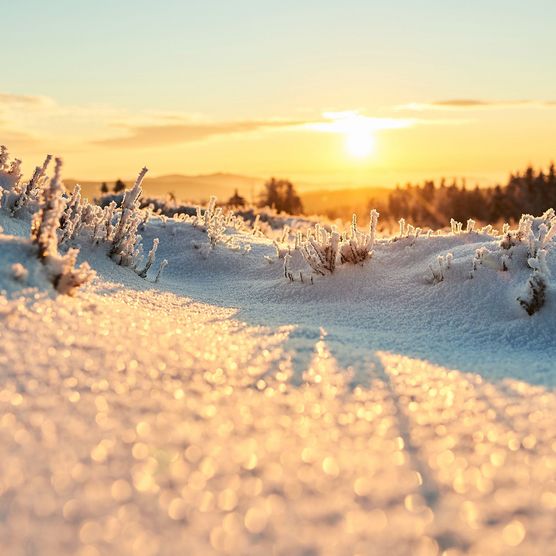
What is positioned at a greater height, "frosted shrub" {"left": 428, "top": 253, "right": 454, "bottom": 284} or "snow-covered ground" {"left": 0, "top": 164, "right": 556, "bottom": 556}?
"frosted shrub" {"left": 428, "top": 253, "right": 454, "bottom": 284}

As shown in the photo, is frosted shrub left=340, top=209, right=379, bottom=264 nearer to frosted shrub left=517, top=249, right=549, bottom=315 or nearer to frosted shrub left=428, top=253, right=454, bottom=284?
frosted shrub left=428, top=253, right=454, bottom=284

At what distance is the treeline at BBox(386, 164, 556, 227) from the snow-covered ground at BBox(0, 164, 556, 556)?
45144mm

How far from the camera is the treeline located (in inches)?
1983

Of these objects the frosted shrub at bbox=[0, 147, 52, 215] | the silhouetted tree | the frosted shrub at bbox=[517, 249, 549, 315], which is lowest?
the frosted shrub at bbox=[517, 249, 549, 315]

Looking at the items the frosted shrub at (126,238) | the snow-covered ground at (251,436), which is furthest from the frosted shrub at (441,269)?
the frosted shrub at (126,238)

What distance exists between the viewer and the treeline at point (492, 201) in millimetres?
50375

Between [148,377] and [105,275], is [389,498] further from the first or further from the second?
[105,275]

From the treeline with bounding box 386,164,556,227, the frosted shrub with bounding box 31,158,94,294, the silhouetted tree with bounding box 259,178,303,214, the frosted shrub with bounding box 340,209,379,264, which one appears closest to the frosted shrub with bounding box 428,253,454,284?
the frosted shrub with bounding box 340,209,379,264

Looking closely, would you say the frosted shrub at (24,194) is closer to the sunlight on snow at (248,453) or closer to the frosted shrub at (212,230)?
the frosted shrub at (212,230)

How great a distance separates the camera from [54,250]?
267cm

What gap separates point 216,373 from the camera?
6.42 ft

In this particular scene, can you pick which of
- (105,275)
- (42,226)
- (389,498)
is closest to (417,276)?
(105,275)

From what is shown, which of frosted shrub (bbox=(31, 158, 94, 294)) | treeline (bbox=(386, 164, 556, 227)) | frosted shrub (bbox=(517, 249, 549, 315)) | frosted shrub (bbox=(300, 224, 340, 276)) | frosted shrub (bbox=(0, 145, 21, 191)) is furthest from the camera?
treeline (bbox=(386, 164, 556, 227))

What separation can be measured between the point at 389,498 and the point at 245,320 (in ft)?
6.71
